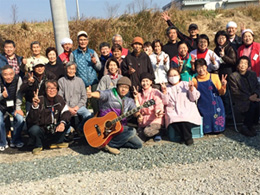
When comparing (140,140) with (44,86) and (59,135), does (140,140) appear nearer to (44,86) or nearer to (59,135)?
(59,135)

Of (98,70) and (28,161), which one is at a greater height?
(98,70)

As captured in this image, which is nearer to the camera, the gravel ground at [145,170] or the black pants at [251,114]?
the gravel ground at [145,170]

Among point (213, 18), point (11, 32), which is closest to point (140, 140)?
point (11, 32)

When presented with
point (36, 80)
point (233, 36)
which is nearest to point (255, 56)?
point (233, 36)

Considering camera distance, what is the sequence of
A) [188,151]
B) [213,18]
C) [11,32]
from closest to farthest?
[188,151] < [11,32] < [213,18]

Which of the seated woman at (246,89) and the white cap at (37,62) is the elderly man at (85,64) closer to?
the white cap at (37,62)

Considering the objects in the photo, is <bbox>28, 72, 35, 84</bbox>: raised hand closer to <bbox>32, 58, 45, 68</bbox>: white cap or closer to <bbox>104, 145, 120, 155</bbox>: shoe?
<bbox>32, 58, 45, 68</bbox>: white cap

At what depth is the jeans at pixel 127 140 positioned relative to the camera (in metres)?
4.55

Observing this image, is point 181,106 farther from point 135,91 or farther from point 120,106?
point 120,106

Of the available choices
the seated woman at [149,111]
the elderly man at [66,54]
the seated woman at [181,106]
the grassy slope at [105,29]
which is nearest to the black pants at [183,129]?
the seated woman at [181,106]

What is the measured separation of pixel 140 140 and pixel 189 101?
1.22m

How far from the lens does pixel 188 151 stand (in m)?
4.40

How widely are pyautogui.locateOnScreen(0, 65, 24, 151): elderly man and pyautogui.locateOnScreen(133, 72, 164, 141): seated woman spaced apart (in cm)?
229

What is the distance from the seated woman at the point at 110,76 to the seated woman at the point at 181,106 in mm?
998
